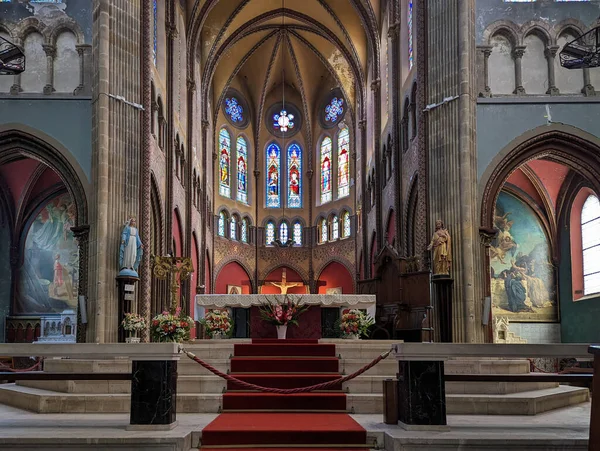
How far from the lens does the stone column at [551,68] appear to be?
16984 mm

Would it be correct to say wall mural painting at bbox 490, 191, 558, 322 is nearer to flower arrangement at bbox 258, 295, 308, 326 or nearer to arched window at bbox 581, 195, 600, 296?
arched window at bbox 581, 195, 600, 296

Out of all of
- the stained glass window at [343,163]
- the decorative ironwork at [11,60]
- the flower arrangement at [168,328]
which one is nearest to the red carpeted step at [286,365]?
the flower arrangement at [168,328]

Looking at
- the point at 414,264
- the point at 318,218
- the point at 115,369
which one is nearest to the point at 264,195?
the point at 318,218

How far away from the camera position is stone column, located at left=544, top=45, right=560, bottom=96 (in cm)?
1698

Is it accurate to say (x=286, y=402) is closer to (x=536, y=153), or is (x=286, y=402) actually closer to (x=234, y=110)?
(x=536, y=153)

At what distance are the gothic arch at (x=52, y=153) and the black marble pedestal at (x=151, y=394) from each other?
915 centimetres

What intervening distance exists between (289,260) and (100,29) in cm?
2312

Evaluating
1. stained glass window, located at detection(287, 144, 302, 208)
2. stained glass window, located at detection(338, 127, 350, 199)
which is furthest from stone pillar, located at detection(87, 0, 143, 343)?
stained glass window, located at detection(287, 144, 302, 208)

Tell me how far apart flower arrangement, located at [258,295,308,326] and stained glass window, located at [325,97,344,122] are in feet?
75.1

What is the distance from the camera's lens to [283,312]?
53.2 ft

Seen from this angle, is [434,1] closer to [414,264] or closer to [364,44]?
[414,264]

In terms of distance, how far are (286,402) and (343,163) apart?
93.7ft

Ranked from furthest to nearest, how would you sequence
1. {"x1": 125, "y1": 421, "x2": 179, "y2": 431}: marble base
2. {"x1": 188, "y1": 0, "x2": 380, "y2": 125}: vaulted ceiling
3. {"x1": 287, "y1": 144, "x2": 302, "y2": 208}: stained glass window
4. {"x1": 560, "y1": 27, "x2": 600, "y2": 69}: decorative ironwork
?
{"x1": 287, "y1": 144, "x2": 302, "y2": 208}: stained glass window < {"x1": 188, "y1": 0, "x2": 380, "y2": 125}: vaulted ceiling < {"x1": 560, "y1": 27, "x2": 600, "y2": 69}: decorative ironwork < {"x1": 125, "y1": 421, "x2": 179, "y2": 431}: marble base

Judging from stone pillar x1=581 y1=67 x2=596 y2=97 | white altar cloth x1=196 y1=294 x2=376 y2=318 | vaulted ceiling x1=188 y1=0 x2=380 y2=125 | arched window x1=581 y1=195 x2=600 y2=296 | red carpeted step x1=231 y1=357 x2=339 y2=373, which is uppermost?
vaulted ceiling x1=188 y1=0 x2=380 y2=125
